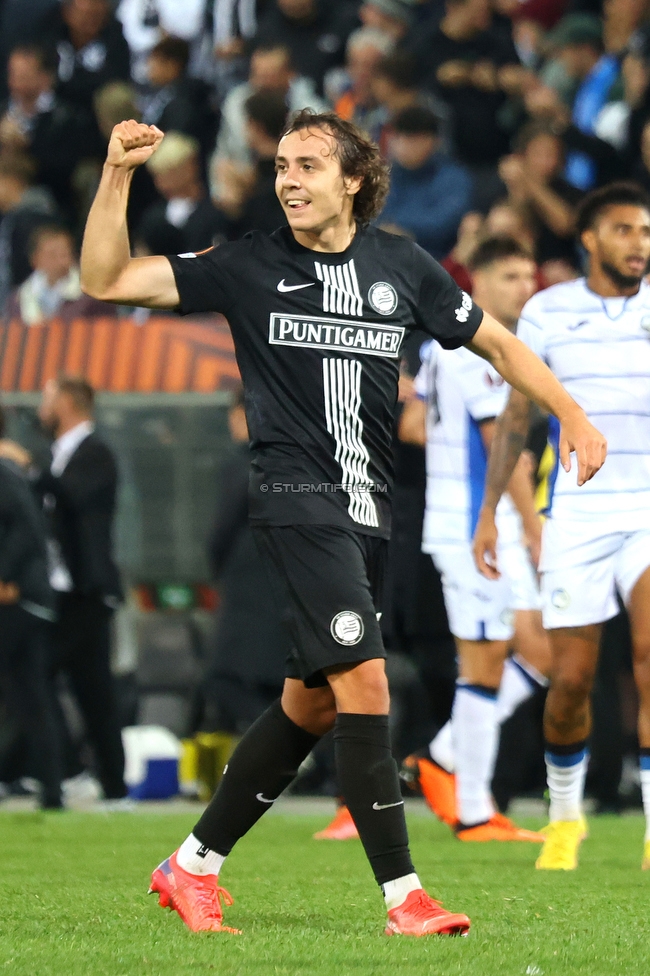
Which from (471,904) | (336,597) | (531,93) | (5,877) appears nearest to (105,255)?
(336,597)

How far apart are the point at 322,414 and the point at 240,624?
6350mm

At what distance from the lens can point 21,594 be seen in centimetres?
1028

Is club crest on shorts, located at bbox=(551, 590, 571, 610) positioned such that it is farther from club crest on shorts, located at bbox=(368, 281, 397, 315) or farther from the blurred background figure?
the blurred background figure

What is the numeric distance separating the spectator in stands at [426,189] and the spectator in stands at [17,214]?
3.39 meters

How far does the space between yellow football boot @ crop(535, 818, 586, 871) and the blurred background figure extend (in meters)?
4.20

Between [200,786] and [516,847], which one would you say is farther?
[200,786]

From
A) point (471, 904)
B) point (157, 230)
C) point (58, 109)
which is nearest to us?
point (471, 904)

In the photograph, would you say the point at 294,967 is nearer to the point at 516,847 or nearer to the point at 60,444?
the point at 516,847

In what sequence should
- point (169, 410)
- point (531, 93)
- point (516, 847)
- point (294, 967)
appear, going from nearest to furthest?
point (294, 967) < point (516, 847) < point (169, 410) < point (531, 93)

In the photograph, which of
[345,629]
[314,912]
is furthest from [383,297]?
[314,912]

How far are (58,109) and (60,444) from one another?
6.46 metres

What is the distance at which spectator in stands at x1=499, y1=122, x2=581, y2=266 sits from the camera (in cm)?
1270

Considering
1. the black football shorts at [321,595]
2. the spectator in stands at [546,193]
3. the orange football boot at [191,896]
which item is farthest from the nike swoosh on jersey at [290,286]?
the spectator in stands at [546,193]

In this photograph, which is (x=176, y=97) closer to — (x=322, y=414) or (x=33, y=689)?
(x=33, y=689)
